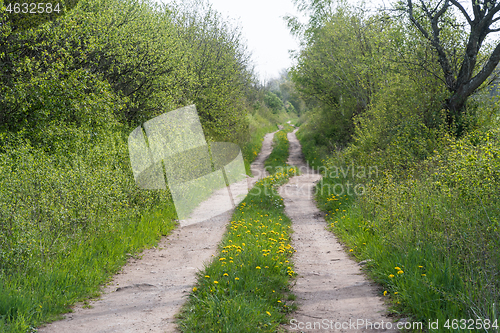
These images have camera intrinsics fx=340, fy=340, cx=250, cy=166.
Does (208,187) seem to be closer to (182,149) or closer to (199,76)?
(182,149)

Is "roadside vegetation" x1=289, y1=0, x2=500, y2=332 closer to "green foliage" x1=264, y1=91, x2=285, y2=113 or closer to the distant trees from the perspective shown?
the distant trees

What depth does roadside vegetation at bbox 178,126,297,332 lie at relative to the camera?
4.03m

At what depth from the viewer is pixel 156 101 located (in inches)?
478

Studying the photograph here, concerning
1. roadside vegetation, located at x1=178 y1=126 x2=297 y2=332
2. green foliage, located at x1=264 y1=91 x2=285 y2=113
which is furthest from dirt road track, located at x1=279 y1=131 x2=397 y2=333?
green foliage, located at x1=264 y1=91 x2=285 y2=113

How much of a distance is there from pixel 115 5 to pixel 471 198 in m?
10.7

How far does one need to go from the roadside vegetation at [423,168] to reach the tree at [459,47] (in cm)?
3

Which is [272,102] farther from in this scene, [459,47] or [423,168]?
[423,168]

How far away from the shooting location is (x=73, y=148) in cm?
854

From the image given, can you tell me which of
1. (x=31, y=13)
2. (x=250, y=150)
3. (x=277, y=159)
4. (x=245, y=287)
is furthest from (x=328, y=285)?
(x=250, y=150)

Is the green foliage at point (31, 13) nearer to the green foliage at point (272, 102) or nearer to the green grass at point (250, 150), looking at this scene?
the green grass at point (250, 150)

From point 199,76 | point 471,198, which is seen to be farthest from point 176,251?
point 199,76

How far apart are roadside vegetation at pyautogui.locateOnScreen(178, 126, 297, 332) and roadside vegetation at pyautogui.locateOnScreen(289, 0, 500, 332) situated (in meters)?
1.51

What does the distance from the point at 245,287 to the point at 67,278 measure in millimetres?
2711

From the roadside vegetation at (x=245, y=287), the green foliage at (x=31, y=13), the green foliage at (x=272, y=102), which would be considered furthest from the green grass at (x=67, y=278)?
the green foliage at (x=272, y=102)
